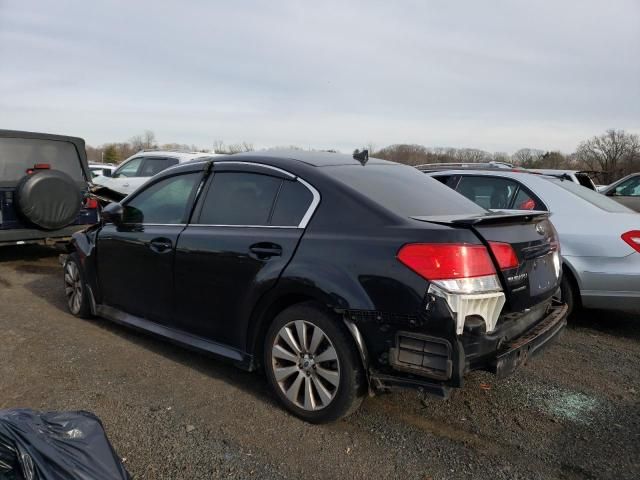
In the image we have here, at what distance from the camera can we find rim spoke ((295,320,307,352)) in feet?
10.00

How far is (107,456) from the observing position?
212 centimetres

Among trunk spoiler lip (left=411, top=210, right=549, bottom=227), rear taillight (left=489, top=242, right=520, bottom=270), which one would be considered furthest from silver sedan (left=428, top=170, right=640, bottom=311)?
rear taillight (left=489, top=242, right=520, bottom=270)

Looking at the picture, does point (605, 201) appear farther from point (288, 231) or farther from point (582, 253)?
point (288, 231)

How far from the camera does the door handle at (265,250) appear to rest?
10.4 ft

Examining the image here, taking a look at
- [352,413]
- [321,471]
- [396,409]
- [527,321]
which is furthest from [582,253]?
[321,471]

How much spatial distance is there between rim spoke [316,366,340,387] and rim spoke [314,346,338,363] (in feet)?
0.18

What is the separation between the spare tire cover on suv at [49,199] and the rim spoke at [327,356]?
5418 millimetres

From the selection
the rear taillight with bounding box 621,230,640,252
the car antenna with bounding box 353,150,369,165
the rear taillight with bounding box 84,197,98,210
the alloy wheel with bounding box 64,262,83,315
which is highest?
the car antenna with bounding box 353,150,369,165

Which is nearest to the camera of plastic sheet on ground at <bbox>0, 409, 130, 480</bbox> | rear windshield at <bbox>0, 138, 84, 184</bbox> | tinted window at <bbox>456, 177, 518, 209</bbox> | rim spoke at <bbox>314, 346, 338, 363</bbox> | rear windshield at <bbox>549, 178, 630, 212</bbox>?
plastic sheet on ground at <bbox>0, 409, 130, 480</bbox>

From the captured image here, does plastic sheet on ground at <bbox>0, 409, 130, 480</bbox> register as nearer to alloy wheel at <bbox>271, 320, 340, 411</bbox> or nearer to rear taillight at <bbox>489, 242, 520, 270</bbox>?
alloy wheel at <bbox>271, 320, 340, 411</bbox>

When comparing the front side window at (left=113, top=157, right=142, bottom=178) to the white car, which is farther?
the front side window at (left=113, top=157, right=142, bottom=178)

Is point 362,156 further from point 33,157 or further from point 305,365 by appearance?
point 33,157

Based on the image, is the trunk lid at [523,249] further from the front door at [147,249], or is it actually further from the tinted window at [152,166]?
the tinted window at [152,166]

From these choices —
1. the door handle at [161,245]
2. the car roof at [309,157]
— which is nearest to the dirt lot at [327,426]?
the door handle at [161,245]
